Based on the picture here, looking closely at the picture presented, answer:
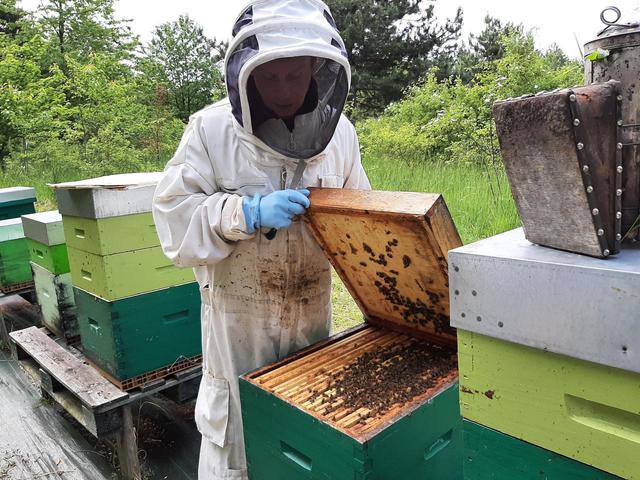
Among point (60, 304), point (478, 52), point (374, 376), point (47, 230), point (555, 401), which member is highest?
point (478, 52)

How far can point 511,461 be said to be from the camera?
1011mm

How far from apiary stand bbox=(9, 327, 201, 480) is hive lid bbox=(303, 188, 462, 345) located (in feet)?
4.48

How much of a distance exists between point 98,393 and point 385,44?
1704cm

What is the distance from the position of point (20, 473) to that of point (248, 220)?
2.15m

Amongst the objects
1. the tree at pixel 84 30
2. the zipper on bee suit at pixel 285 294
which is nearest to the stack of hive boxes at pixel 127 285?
the zipper on bee suit at pixel 285 294

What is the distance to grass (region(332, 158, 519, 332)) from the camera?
4.51m

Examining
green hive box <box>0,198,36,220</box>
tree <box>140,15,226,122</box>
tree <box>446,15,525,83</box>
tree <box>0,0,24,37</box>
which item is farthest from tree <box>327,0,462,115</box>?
green hive box <box>0,198,36,220</box>

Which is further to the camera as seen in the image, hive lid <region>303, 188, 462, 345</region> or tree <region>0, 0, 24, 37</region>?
tree <region>0, 0, 24, 37</region>

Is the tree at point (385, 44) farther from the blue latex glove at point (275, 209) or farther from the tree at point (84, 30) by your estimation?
the blue latex glove at point (275, 209)

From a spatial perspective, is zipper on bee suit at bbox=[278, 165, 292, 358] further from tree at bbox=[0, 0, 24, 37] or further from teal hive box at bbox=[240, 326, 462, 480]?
tree at bbox=[0, 0, 24, 37]

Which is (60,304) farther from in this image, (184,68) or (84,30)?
(184,68)

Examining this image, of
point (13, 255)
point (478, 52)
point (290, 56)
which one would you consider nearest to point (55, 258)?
point (13, 255)

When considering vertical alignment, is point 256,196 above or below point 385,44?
below

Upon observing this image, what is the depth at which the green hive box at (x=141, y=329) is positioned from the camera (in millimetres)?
2625
